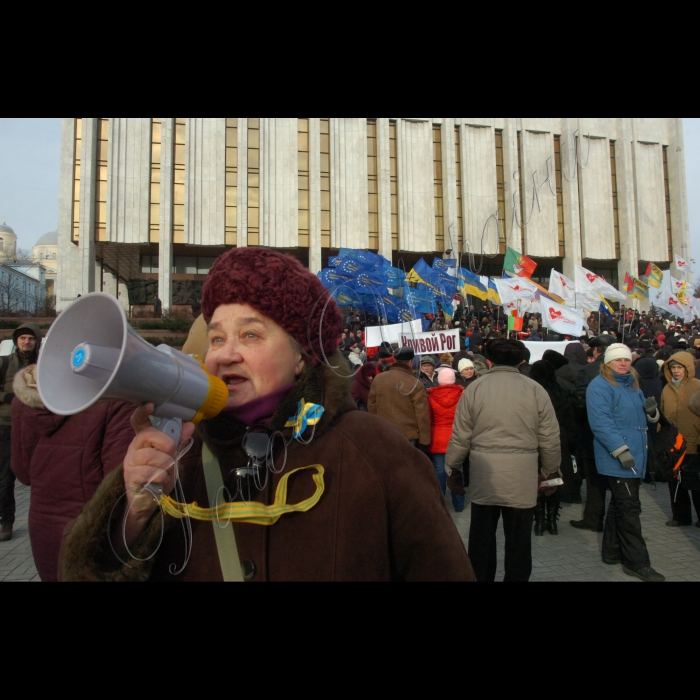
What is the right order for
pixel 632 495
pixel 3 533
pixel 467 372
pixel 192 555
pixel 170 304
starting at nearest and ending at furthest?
pixel 192 555
pixel 632 495
pixel 3 533
pixel 467 372
pixel 170 304

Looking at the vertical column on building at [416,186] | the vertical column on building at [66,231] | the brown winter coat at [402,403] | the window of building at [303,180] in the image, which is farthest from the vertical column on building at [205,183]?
the brown winter coat at [402,403]

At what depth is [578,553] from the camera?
200 inches

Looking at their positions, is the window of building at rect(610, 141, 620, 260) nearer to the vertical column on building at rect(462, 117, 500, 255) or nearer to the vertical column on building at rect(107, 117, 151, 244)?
the vertical column on building at rect(462, 117, 500, 255)

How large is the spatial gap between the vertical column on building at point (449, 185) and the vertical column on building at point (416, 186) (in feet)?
2.48

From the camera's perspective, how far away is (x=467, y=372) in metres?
7.39

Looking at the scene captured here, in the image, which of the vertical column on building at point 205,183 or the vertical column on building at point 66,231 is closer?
the vertical column on building at point 66,231

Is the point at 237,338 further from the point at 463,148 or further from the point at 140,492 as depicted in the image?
the point at 463,148

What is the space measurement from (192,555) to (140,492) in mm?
255

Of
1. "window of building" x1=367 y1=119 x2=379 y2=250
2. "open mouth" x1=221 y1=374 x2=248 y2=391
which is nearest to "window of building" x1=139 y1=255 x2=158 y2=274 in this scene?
"window of building" x1=367 y1=119 x2=379 y2=250

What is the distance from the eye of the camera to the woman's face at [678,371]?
561 centimetres

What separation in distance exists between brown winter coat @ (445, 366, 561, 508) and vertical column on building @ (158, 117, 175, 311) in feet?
86.8

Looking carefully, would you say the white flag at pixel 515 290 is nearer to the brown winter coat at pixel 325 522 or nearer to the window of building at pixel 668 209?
the brown winter coat at pixel 325 522

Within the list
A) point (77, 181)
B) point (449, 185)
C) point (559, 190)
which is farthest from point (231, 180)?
point (559, 190)

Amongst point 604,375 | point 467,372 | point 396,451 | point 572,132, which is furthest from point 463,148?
point 396,451
